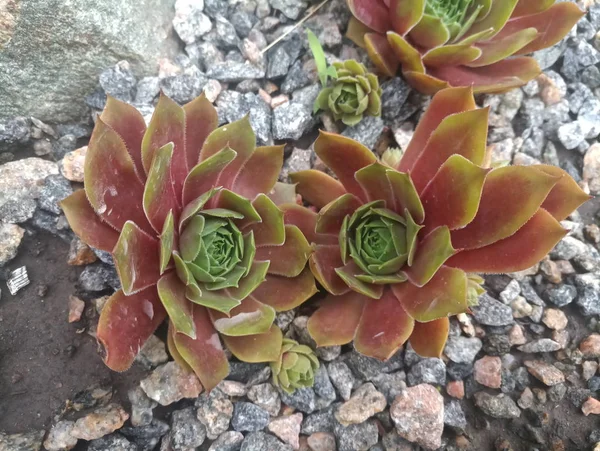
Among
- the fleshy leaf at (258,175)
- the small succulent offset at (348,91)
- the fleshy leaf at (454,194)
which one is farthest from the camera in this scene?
the small succulent offset at (348,91)

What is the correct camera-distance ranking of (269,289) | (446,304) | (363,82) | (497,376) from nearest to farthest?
1. (446,304)
2. (269,289)
3. (497,376)
4. (363,82)

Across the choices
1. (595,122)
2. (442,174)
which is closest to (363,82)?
(442,174)

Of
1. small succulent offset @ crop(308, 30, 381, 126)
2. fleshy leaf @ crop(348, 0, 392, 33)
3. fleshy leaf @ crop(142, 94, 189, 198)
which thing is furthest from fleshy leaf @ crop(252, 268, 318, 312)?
fleshy leaf @ crop(348, 0, 392, 33)

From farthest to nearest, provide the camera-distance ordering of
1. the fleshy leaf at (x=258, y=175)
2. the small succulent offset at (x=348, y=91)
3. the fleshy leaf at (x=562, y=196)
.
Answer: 1. the small succulent offset at (x=348, y=91)
2. the fleshy leaf at (x=258, y=175)
3. the fleshy leaf at (x=562, y=196)

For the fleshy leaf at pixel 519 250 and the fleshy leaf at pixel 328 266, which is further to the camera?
the fleshy leaf at pixel 328 266

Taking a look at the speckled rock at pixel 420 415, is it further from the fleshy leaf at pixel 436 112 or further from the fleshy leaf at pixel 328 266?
the fleshy leaf at pixel 436 112

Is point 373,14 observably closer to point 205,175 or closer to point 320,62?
point 320,62

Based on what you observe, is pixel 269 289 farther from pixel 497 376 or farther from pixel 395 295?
pixel 497 376

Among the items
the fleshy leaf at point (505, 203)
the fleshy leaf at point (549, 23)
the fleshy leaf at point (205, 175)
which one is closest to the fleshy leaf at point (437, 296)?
the fleshy leaf at point (505, 203)
